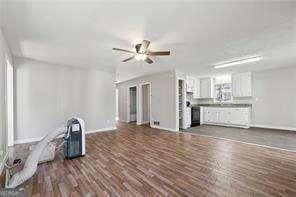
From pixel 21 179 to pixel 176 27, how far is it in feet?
10.7

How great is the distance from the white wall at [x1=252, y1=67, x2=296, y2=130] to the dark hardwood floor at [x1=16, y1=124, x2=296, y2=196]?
3.22m

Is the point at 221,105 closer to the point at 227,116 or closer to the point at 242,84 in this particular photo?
the point at 227,116

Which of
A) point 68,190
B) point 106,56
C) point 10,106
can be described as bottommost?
point 68,190

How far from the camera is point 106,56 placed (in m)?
4.48

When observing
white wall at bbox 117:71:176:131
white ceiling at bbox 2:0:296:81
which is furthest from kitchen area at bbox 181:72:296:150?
white ceiling at bbox 2:0:296:81

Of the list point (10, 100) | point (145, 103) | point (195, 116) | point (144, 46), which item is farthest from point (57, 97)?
point (195, 116)

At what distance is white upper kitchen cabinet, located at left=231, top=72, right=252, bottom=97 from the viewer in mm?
7066

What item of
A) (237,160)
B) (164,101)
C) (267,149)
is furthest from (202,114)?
(237,160)

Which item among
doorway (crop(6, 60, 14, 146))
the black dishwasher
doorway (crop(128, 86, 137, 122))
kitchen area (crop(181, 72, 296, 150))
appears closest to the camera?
doorway (crop(6, 60, 14, 146))

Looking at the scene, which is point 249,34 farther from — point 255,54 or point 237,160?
point 237,160

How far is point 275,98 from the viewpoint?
257 inches

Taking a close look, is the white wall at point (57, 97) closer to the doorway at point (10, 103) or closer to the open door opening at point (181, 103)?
the doorway at point (10, 103)

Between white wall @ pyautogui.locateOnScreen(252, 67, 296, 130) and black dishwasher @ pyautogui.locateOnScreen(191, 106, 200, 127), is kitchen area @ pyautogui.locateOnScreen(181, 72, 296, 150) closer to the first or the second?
black dishwasher @ pyautogui.locateOnScreen(191, 106, 200, 127)

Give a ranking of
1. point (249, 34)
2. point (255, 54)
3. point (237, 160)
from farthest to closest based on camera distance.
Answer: point (255, 54)
point (237, 160)
point (249, 34)
